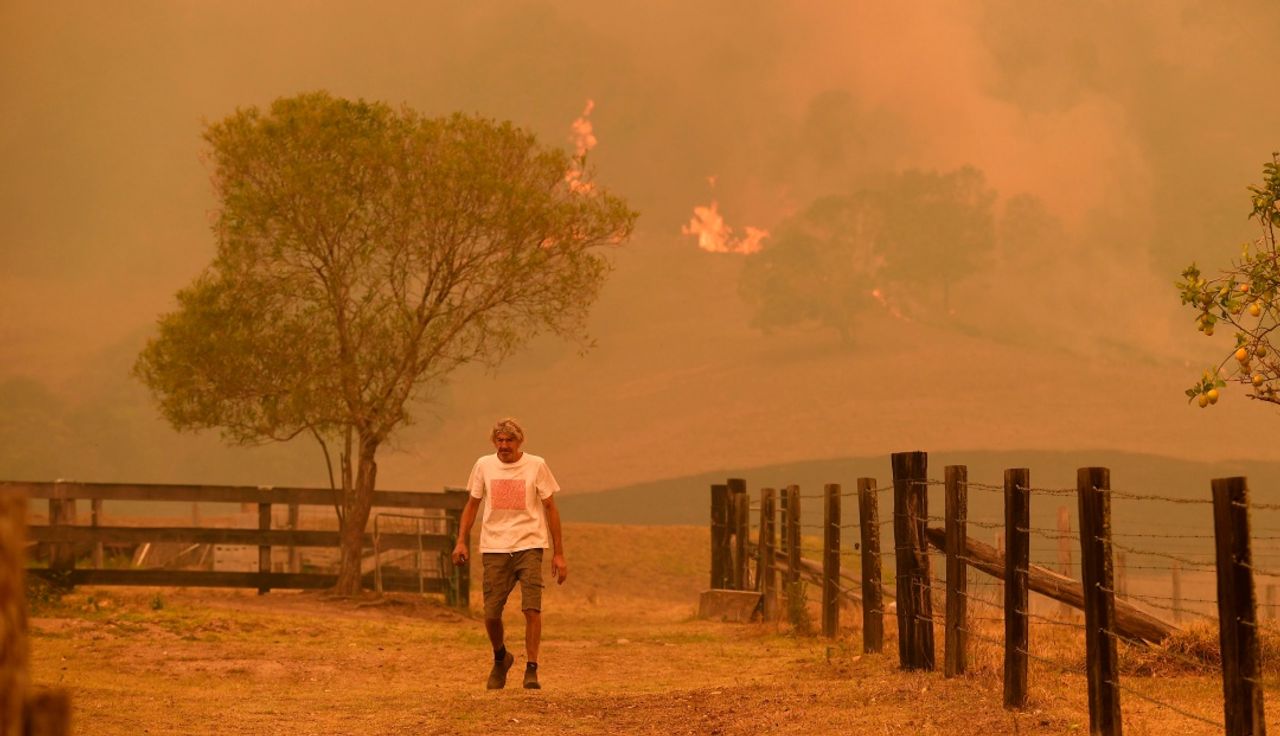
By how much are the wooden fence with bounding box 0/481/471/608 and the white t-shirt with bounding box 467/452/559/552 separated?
1045cm

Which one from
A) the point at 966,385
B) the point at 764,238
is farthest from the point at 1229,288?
the point at 764,238

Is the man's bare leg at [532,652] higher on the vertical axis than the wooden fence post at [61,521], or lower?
lower

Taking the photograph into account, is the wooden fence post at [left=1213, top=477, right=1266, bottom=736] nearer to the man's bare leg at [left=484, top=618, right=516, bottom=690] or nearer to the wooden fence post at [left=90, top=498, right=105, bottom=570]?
the man's bare leg at [left=484, top=618, right=516, bottom=690]

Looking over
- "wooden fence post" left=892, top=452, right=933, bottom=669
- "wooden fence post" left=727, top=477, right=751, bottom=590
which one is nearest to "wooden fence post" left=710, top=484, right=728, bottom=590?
"wooden fence post" left=727, top=477, right=751, bottom=590

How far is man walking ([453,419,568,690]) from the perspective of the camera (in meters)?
12.1


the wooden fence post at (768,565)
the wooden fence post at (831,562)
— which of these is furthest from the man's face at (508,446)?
the wooden fence post at (768,565)

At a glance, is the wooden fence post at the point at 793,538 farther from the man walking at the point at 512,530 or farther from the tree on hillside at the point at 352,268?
the tree on hillside at the point at 352,268

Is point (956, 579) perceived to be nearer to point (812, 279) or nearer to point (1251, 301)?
point (1251, 301)

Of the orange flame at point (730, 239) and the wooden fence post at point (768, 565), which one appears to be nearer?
the wooden fence post at point (768, 565)

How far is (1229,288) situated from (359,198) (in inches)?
637

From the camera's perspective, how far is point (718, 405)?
→ 430ft

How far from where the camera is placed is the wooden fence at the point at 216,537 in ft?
71.4

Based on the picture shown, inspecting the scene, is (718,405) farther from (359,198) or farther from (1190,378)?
(359,198)

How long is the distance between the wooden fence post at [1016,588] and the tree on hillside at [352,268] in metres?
15.1
